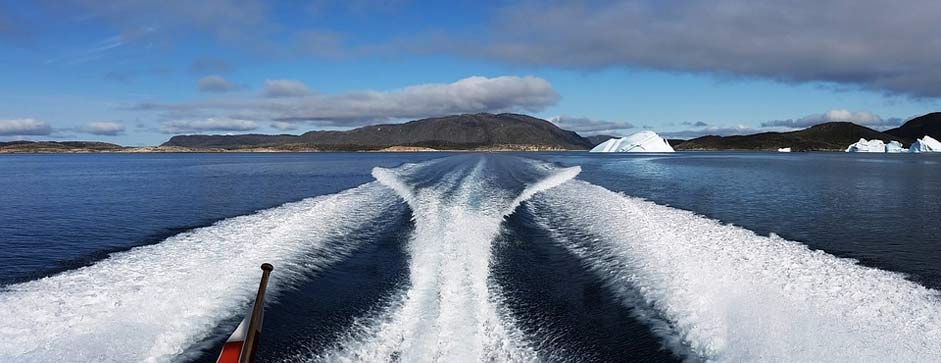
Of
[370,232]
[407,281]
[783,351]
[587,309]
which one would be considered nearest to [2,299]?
[407,281]

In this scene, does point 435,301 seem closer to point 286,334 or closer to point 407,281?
point 407,281

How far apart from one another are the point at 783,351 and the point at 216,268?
1057 centimetres

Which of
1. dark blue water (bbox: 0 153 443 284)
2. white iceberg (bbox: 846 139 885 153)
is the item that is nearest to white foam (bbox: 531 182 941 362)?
dark blue water (bbox: 0 153 443 284)

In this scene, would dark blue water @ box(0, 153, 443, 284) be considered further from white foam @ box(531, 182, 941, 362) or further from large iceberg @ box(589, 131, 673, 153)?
large iceberg @ box(589, 131, 673, 153)

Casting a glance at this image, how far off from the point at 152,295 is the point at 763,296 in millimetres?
10804

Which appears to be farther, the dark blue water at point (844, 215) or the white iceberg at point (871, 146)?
the white iceberg at point (871, 146)

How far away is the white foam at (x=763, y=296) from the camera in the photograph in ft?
23.8

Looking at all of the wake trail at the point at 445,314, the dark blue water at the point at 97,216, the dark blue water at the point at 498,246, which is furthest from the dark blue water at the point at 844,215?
the dark blue water at the point at 97,216

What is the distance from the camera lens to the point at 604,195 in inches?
989

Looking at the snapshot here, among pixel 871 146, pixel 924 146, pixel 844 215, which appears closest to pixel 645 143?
pixel 871 146

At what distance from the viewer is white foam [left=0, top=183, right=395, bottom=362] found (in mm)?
7359

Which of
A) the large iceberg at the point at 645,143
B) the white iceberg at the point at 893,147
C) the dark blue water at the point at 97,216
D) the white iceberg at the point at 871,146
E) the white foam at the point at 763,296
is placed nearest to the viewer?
the white foam at the point at 763,296

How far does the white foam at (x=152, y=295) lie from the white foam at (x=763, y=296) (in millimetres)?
7353

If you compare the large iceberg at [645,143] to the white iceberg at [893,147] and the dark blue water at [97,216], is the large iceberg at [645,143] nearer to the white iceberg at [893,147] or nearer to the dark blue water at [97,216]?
the white iceberg at [893,147]
